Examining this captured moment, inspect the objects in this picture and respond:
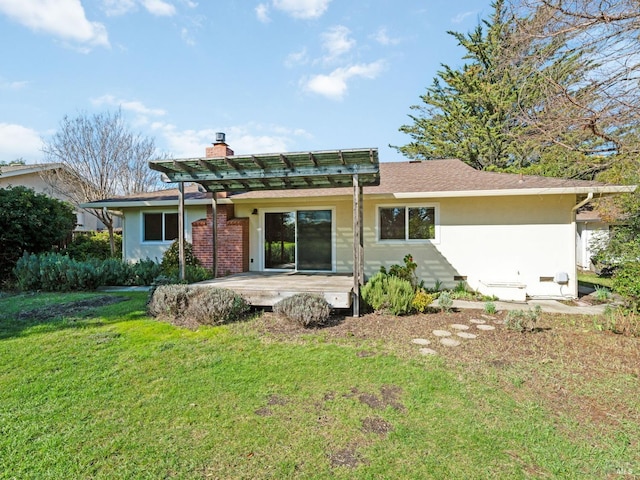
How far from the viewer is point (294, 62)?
1156cm

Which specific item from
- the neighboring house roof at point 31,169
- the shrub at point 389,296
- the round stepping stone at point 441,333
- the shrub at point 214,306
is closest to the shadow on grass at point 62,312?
the shrub at point 214,306

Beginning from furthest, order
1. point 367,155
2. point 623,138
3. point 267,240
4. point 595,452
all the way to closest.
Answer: point 267,240 < point 367,155 < point 623,138 < point 595,452

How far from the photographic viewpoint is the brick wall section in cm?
1016

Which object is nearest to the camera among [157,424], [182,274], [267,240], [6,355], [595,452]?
[595,452]

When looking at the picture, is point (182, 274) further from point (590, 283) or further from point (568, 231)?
point (590, 283)

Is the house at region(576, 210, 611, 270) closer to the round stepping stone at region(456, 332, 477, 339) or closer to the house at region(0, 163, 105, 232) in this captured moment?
the round stepping stone at region(456, 332, 477, 339)

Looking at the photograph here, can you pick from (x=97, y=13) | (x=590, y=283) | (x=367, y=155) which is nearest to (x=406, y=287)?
(x=367, y=155)

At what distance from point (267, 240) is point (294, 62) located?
6.06 m

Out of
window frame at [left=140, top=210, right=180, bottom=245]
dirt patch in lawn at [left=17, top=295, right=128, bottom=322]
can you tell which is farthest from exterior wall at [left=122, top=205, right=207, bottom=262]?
dirt patch in lawn at [left=17, top=295, right=128, bottom=322]

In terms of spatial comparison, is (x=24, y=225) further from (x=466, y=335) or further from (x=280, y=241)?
(x=466, y=335)

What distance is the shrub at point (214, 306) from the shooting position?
571cm

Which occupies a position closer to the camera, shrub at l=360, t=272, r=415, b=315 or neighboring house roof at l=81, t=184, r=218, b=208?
shrub at l=360, t=272, r=415, b=315

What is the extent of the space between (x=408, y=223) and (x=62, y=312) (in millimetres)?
8068

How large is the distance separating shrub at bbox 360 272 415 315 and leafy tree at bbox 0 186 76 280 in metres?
10.1
